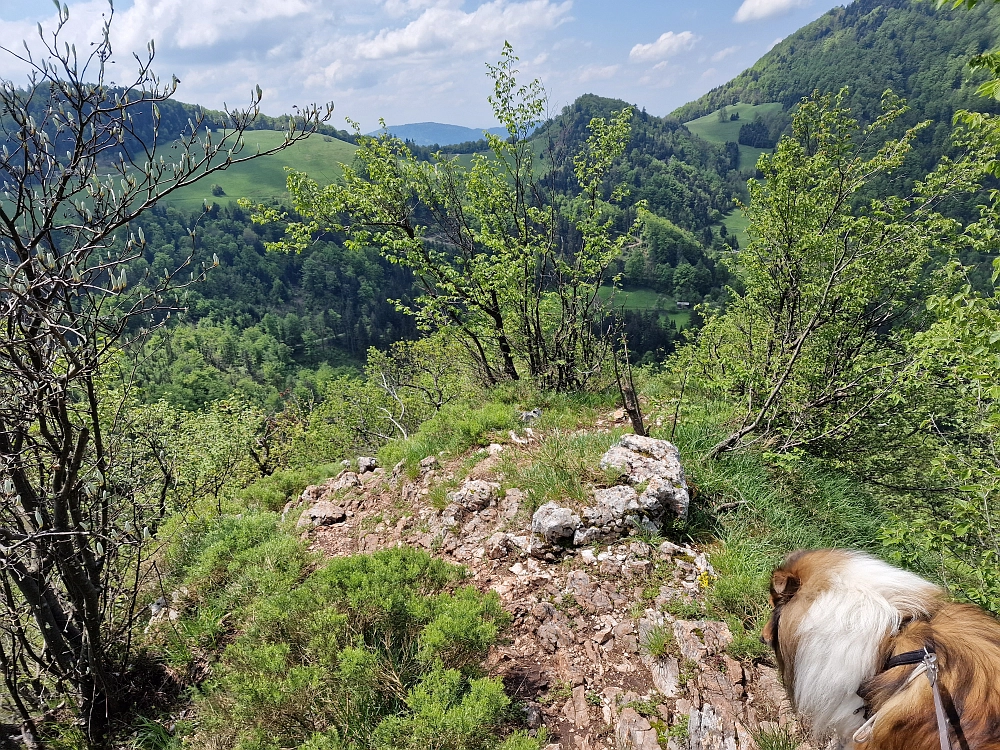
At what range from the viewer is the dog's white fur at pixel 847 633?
2.40 m

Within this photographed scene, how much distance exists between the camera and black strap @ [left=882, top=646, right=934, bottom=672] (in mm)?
2203

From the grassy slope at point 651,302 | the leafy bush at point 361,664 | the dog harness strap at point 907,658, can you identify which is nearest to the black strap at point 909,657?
the dog harness strap at point 907,658

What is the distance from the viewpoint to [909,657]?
2232 millimetres

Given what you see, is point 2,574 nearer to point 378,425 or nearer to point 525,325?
point 525,325

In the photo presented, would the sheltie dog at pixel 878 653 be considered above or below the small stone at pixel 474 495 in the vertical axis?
above

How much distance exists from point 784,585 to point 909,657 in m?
0.61

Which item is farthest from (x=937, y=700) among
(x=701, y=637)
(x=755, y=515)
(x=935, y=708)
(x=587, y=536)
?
(x=755, y=515)

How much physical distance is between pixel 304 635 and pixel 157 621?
8.63 ft

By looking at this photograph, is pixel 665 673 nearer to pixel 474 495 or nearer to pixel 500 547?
pixel 500 547

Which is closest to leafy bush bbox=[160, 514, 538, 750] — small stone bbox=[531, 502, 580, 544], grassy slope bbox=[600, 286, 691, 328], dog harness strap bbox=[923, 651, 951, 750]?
small stone bbox=[531, 502, 580, 544]

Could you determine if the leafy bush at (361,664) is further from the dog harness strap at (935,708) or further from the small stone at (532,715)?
the dog harness strap at (935,708)

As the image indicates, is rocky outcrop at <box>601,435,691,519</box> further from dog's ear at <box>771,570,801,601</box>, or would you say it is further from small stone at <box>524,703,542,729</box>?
dog's ear at <box>771,570,801,601</box>

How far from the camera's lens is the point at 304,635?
3955mm

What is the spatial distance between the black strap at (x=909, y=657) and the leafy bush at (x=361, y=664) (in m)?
2.07
